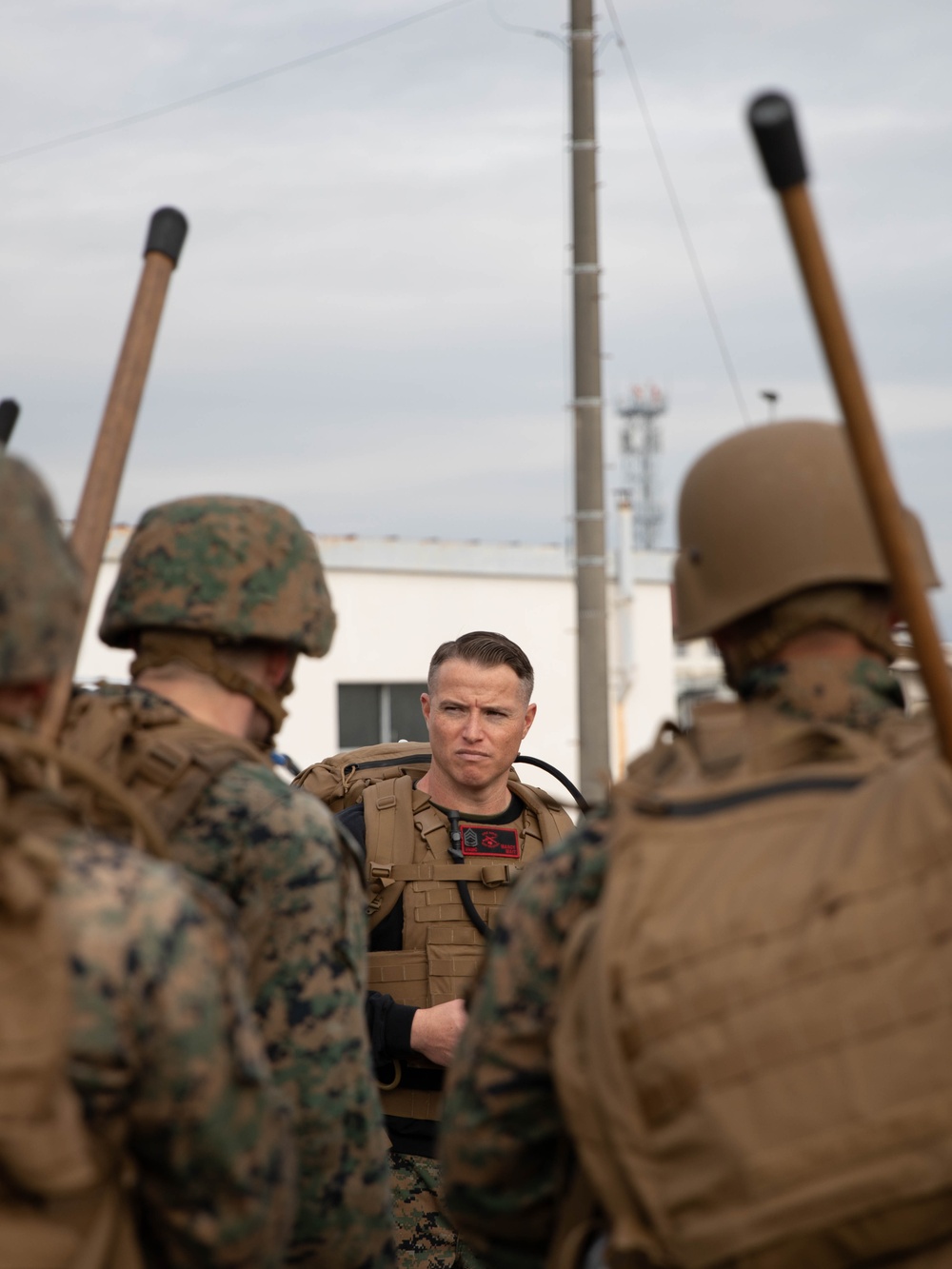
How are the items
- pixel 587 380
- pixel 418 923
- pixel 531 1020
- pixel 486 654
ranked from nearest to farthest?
pixel 531 1020, pixel 418 923, pixel 486 654, pixel 587 380

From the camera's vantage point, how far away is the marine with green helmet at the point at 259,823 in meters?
2.64

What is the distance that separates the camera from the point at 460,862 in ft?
14.6

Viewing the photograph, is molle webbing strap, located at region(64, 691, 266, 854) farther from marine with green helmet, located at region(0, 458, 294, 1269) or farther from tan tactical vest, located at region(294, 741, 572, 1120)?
tan tactical vest, located at region(294, 741, 572, 1120)

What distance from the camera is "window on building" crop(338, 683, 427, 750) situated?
776 inches

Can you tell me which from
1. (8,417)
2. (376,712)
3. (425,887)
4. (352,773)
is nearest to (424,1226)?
(425,887)

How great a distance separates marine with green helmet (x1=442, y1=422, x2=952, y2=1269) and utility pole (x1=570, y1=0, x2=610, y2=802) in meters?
10.3

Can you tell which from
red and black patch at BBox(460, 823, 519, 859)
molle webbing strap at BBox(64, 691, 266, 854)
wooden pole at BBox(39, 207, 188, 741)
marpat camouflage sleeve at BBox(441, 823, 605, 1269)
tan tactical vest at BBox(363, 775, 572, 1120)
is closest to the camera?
marpat camouflage sleeve at BBox(441, 823, 605, 1269)

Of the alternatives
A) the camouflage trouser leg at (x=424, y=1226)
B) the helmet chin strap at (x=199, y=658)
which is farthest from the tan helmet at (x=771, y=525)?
the camouflage trouser leg at (x=424, y=1226)

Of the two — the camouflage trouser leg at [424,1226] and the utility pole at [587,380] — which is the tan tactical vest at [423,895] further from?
the utility pole at [587,380]

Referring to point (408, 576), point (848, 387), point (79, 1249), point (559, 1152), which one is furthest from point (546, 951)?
point (408, 576)

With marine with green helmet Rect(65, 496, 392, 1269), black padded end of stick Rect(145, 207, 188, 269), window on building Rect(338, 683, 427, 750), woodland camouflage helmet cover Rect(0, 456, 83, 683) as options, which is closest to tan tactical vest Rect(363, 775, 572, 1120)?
marine with green helmet Rect(65, 496, 392, 1269)

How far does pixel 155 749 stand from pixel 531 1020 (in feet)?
2.94

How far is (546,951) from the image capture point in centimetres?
217

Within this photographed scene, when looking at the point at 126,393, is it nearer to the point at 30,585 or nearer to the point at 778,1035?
the point at 30,585
